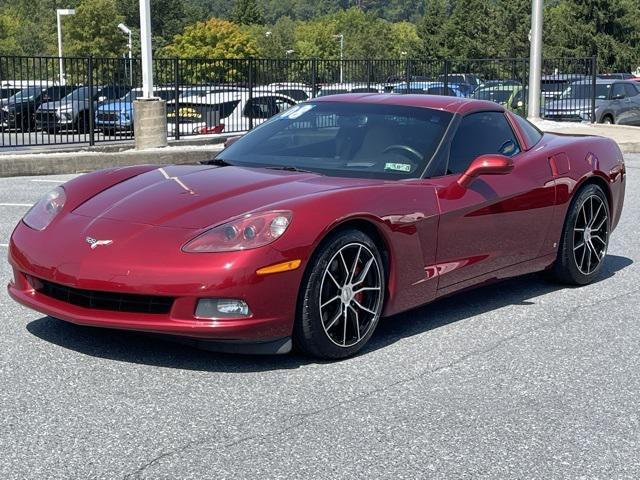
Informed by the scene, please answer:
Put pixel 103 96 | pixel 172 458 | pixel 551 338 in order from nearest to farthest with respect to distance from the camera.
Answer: pixel 172 458
pixel 551 338
pixel 103 96

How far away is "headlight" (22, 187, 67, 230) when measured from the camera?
5.36 metres

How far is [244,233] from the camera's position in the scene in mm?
4820

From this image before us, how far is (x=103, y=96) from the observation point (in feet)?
61.7

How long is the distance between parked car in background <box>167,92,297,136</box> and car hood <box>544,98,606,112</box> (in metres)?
8.02

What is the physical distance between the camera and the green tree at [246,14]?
452 feet

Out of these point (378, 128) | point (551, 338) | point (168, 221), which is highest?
point (378, 128)

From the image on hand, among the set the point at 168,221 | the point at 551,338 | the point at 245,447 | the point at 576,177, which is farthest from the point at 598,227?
the point at 245,447

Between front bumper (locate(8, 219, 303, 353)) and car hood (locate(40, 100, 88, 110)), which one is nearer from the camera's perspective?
front bumper (locate(8, 219, 303, 353))

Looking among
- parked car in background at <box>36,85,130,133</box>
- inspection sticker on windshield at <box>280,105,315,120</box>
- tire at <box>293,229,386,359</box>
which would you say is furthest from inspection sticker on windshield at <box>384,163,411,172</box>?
parked car in background at <box>36,85,130,133</box>

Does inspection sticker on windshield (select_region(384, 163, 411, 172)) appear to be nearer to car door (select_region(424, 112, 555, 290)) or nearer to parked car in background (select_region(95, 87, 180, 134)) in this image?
car door (select_region(424, 112, 555, 290))

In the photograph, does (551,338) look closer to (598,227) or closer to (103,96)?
(598,227)

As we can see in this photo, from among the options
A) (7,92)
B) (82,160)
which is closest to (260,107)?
(7,92)

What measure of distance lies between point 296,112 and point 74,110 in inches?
507

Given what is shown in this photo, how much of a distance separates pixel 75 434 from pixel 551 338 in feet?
9.36
